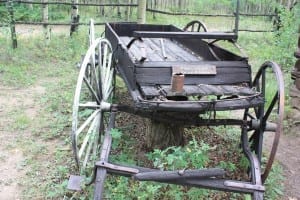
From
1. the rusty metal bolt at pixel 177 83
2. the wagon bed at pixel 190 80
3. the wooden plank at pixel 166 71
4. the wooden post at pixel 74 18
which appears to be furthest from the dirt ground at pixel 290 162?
the wooden post at pixel 74 18

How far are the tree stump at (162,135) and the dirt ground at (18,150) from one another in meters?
1.21

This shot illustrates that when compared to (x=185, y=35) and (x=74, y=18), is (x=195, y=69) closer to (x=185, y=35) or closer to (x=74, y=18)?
(x=185, y=35)

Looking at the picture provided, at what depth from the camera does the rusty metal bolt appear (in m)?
3.35

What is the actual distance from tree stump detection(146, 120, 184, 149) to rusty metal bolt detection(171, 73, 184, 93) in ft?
2.82

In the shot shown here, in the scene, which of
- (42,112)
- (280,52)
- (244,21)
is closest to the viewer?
(42,112)

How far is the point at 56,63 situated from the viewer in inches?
322

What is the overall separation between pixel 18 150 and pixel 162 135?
1.65 meters

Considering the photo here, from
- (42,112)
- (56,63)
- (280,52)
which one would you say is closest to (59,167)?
(42,112)

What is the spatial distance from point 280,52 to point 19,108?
5.14 m

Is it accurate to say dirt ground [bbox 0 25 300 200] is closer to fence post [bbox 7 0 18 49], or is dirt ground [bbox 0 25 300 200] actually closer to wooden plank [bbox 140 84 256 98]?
wooden plank [bbox 140 84 256 98]

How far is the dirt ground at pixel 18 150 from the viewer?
13.0 ft

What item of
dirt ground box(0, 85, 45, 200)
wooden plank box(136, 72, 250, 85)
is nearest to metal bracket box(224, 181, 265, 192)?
wooden plank box(136, 72, 250, 85)

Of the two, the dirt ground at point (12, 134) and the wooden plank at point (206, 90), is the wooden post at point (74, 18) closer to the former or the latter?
the dirt ground at point (12, 134)

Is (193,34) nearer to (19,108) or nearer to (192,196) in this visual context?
(192,196)
